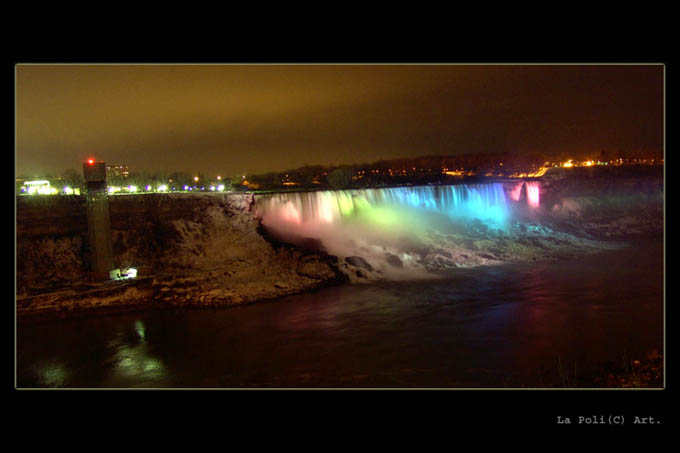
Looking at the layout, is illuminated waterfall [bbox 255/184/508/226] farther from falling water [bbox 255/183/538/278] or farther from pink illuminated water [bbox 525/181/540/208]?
pink illuminated water [bbox 525/181/540/208]

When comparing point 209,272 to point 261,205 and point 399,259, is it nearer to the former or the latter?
point 261,205

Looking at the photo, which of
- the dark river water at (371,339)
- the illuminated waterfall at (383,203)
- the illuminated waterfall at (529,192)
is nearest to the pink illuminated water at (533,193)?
the illuminated waterfall at (529,192)

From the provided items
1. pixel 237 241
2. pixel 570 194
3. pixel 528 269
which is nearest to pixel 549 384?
pixel 528 269

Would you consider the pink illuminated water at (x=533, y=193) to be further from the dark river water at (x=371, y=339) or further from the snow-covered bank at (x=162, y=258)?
the snow-covered bank at (x=162, y=258)

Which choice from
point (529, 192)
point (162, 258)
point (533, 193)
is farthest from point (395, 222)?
point (533, 193)

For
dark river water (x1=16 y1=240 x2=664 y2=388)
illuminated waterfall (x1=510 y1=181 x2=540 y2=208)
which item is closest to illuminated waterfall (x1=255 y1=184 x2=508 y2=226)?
illuminated waterfall (x1=510 y1=181 x2=540 y2=208)

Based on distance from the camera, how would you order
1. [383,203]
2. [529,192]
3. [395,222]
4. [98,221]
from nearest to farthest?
[98,221] < [395,222] < [383,203] < [529,192]

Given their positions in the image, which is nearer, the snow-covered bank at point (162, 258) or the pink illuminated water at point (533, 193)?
the snow-covered bank at point (162, 258)

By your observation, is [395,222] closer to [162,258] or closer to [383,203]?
[383,203]
